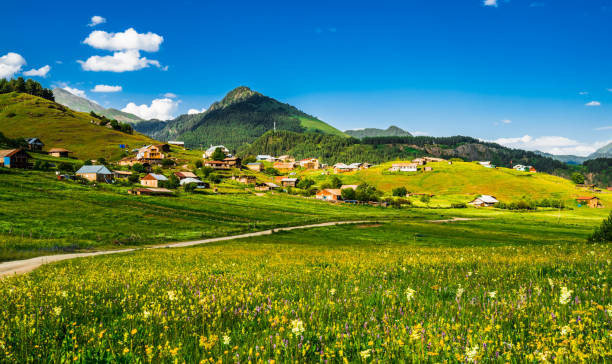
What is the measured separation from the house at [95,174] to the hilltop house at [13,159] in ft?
71.6

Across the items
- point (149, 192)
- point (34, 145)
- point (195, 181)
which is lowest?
point (149, 192)

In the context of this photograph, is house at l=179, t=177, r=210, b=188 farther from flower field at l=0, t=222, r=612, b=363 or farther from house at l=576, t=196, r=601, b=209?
house at l=576, t=196, r=601, b=209

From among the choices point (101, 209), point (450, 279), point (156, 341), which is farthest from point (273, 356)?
point (101, 209)

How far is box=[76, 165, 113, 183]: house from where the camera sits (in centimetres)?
12362

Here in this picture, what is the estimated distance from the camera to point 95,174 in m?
125

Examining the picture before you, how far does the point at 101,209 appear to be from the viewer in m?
74.4

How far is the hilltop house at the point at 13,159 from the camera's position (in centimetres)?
11769

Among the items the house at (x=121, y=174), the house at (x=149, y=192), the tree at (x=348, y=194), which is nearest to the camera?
the house at (x=149, y=192)

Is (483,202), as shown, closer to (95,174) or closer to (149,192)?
(149,192)

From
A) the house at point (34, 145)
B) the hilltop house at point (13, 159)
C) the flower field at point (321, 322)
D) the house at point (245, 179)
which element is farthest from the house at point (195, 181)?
the flower field at point (321, 322)

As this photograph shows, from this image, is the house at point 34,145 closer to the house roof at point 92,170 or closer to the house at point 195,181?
the house roof at point 92,170

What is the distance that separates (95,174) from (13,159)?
29.0 meters

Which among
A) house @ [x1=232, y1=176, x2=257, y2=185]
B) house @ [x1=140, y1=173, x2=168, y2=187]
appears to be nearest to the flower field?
house @ [x1=140, y1=173, x2=168, y2=187]

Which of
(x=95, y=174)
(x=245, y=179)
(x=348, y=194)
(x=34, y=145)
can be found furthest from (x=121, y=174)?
(x=348, y=194)
